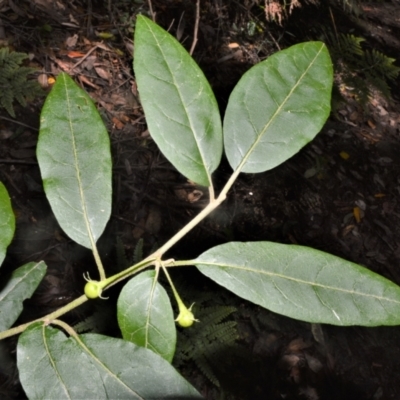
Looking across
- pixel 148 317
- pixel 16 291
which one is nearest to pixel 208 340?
pixel 16 291

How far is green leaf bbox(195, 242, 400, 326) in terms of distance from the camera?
2.40 feet

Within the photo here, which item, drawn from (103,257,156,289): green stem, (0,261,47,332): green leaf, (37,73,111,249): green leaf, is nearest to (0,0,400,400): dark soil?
(0,261,47,332): green leaf

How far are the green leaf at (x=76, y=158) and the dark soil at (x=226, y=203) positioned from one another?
180 centimetres

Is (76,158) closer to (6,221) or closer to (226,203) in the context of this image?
(6,221)

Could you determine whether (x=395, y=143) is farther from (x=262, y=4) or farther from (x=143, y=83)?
(x=143, y=83)

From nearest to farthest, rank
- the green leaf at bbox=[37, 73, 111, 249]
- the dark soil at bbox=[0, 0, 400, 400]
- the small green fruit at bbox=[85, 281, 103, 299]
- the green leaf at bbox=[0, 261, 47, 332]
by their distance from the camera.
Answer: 1. the small green fruit at bbox=[85, 281, 103, 299]
2. the green leaf at bbox=[37, 73, 111, 249]
3. the green leaf at bbox=[0, 261, 47, 332]
4. the dark soil at bbox=[0, 0, 400, 400]

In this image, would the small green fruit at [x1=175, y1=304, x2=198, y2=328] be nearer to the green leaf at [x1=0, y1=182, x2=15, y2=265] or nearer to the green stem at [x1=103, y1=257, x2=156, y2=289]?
the green stem at [x1=103, y1=257, x2=156, y2=289]

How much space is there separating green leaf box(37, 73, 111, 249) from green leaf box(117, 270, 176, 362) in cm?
12

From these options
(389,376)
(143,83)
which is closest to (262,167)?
(143,83)

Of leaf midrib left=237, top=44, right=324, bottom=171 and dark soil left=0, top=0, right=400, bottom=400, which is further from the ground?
leaf midrib left=237, top=44, right=324, bottom=171

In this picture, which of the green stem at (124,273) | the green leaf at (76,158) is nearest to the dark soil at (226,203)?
the green leaf at (76,158)

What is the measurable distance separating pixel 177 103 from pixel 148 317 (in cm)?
32

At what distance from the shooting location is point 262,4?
173 inches

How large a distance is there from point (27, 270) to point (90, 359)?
322mm
